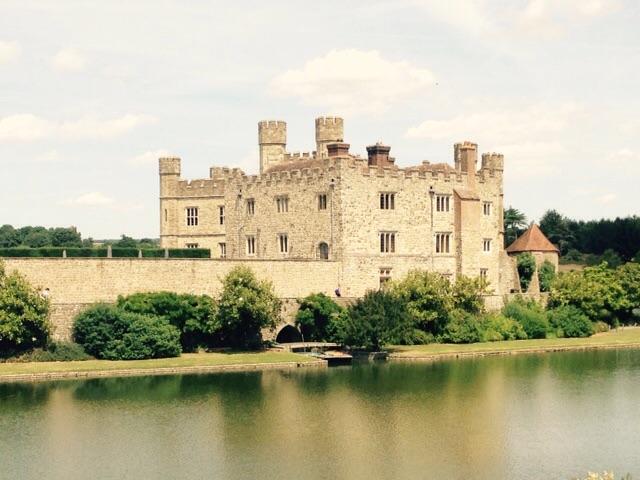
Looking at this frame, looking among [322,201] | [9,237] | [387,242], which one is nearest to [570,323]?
[387,242]

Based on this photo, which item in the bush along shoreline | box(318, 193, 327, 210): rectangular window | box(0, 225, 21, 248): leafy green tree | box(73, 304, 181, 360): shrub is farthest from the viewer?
box(0, 225, 21, 248): leafy green tree

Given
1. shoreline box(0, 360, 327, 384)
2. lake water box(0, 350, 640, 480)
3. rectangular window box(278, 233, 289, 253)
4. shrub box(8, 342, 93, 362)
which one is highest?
rectangular window box(278, 233, 289, 253)

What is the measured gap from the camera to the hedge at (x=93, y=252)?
6638 centimetres

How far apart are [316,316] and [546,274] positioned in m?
22.3

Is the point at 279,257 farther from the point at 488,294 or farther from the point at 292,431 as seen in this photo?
the point at 292,431

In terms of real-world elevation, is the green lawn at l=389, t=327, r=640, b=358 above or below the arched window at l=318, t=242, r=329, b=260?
below

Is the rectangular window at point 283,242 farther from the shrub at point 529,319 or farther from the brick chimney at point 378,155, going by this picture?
the shrub at point 529,319

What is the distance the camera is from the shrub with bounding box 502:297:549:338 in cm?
7175

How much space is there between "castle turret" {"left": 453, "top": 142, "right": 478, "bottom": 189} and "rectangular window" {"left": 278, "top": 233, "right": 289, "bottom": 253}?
12.0m

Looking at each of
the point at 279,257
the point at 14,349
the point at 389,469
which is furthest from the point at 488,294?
the point at 389,469

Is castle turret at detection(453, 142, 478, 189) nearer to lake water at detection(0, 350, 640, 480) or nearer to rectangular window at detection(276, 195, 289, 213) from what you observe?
rectangular window at detection(276, 195, 289, 213)

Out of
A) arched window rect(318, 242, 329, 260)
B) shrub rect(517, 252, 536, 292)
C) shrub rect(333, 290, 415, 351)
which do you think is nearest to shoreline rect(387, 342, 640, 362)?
shrub rect(333, 290, 415, 351)

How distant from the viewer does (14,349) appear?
56.4 m

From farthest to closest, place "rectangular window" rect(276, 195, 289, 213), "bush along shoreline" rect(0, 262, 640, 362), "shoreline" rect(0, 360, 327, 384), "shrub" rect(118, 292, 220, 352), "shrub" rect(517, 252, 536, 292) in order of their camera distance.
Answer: "shrub" rect(517, 252, 536, 292), "rectangular window" rect(276, 195, 289, 213), "shrub" rect(118, 292, 220, 352), "bush along shoreline" rect(0, 262, 640, 362), "shoreline" rect(0, 360, 327, 384)
